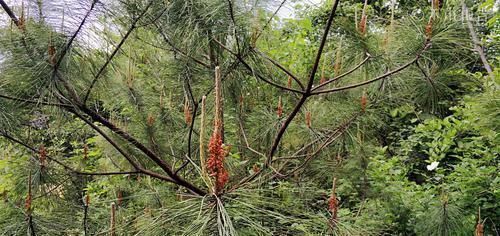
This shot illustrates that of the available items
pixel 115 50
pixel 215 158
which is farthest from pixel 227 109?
pixel 215 158

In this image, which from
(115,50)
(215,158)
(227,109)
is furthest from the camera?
(227,109)

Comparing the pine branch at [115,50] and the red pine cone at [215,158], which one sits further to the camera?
the pine branch at [115,50]

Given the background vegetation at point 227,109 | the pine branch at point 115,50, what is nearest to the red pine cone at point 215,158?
the background vegetation at point 227,109

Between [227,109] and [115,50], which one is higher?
[115,50]

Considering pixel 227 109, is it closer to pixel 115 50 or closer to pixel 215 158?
pixel 115 50

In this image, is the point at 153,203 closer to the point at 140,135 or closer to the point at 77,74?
the point at 140,135

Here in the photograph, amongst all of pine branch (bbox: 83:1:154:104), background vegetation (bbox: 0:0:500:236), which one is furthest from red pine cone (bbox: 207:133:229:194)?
pine branch (bbox: 83:1:154:104)

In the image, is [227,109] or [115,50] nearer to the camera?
[115,50]

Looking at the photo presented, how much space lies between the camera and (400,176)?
2.52 m

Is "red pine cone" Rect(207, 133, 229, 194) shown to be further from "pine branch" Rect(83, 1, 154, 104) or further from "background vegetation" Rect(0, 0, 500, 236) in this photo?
"pine branch" Rect(83, 1, 154, 104)

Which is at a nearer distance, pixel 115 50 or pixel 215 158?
pixel 215 158

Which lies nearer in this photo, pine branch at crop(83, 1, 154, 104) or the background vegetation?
Result: the background vegetation

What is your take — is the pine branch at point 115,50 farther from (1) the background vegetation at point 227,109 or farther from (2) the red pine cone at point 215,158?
(2) the red pine cone at point 215,158

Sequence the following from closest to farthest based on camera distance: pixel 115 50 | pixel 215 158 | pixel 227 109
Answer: pixel 215 158 < pixel 115 50 < pixel 227 109
